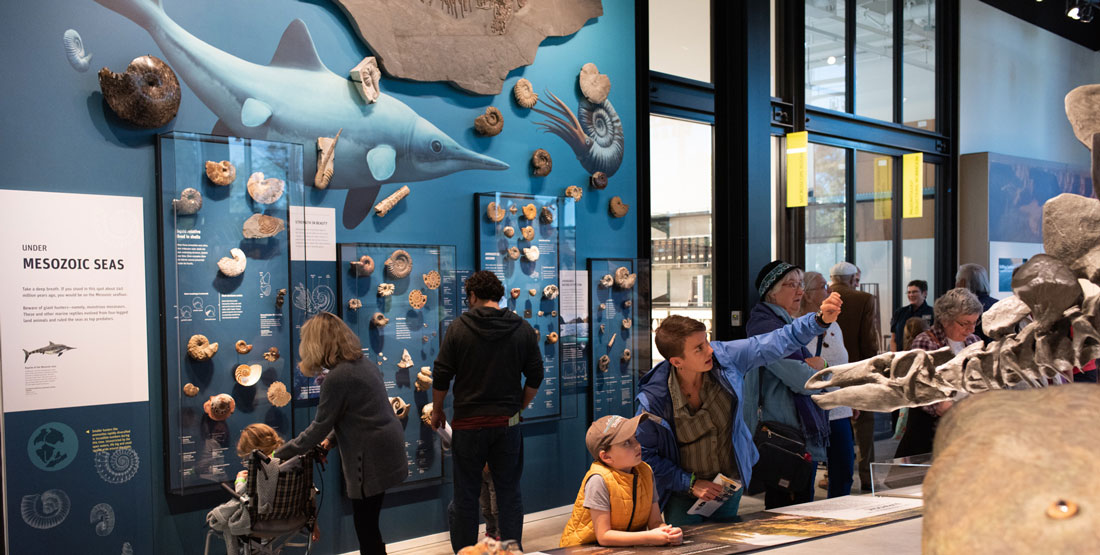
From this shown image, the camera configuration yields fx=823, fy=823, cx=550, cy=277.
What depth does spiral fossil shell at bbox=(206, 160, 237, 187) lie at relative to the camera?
14.5ft

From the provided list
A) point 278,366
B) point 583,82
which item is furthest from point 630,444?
point 583,82

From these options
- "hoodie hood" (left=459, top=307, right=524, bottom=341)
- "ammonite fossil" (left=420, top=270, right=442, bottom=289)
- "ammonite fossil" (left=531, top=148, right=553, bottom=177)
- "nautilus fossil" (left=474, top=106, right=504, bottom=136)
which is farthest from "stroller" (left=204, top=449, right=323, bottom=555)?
"ammonite fossil" (left=531, top=148, right=553, bottom=177)

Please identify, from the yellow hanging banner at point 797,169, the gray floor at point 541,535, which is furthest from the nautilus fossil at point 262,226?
the yellow hanging banner at point 797,169

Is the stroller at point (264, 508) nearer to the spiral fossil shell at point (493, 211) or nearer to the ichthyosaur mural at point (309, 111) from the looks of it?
the ichthyosaur mural at point (309, 111)

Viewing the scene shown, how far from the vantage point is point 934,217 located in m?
10.8

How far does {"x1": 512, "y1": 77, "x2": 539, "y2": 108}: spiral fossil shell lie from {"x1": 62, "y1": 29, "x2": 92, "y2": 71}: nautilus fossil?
8.93ft

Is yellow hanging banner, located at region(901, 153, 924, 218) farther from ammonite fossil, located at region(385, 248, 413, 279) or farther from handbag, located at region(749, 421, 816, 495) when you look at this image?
ammonite fossil, located at region(385, 248, 413, 279)

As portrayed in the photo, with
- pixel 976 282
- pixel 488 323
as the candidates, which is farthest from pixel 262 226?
pixel 976 282

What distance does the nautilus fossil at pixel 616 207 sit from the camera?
21.4 feet

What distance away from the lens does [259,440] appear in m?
4.24

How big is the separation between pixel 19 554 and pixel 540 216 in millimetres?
3664

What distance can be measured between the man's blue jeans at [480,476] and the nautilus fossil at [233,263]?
57.8 inches

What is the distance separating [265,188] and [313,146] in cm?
53

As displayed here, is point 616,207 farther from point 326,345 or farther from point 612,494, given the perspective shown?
point 612,494
